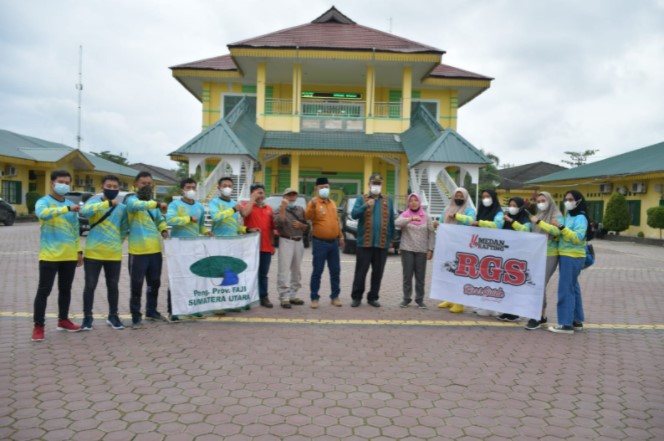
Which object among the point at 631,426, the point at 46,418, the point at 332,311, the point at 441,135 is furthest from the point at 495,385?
the point at 441,135

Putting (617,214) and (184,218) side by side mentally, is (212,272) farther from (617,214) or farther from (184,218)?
(617,214)

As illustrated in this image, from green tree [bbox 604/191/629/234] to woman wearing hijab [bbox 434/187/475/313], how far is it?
20.6 metres

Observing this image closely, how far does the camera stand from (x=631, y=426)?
3.60 m

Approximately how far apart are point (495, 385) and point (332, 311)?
10.1ft

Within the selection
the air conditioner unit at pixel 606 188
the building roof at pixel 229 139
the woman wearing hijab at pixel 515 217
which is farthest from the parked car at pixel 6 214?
the air conditioner unit at pixel 606 188

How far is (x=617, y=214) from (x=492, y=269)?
21120 millimetres

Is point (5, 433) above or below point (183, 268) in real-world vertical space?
below

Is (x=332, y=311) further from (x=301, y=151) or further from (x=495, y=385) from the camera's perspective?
(x=301, y=151)

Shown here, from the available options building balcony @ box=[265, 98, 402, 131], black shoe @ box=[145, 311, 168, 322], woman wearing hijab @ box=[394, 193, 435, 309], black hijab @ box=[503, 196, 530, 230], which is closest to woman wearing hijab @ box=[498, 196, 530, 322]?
black hijab @ box=[503, 196, 530, 230]

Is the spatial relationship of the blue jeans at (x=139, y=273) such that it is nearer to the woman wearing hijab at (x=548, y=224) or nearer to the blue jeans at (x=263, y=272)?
the blue jeans at (x=263, y=272)

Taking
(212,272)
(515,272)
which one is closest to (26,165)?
(212,272)

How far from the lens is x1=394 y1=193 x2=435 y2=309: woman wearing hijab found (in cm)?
742

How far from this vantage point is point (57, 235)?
538 centimetres

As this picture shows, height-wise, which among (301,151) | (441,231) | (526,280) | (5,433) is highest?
(301,151)
